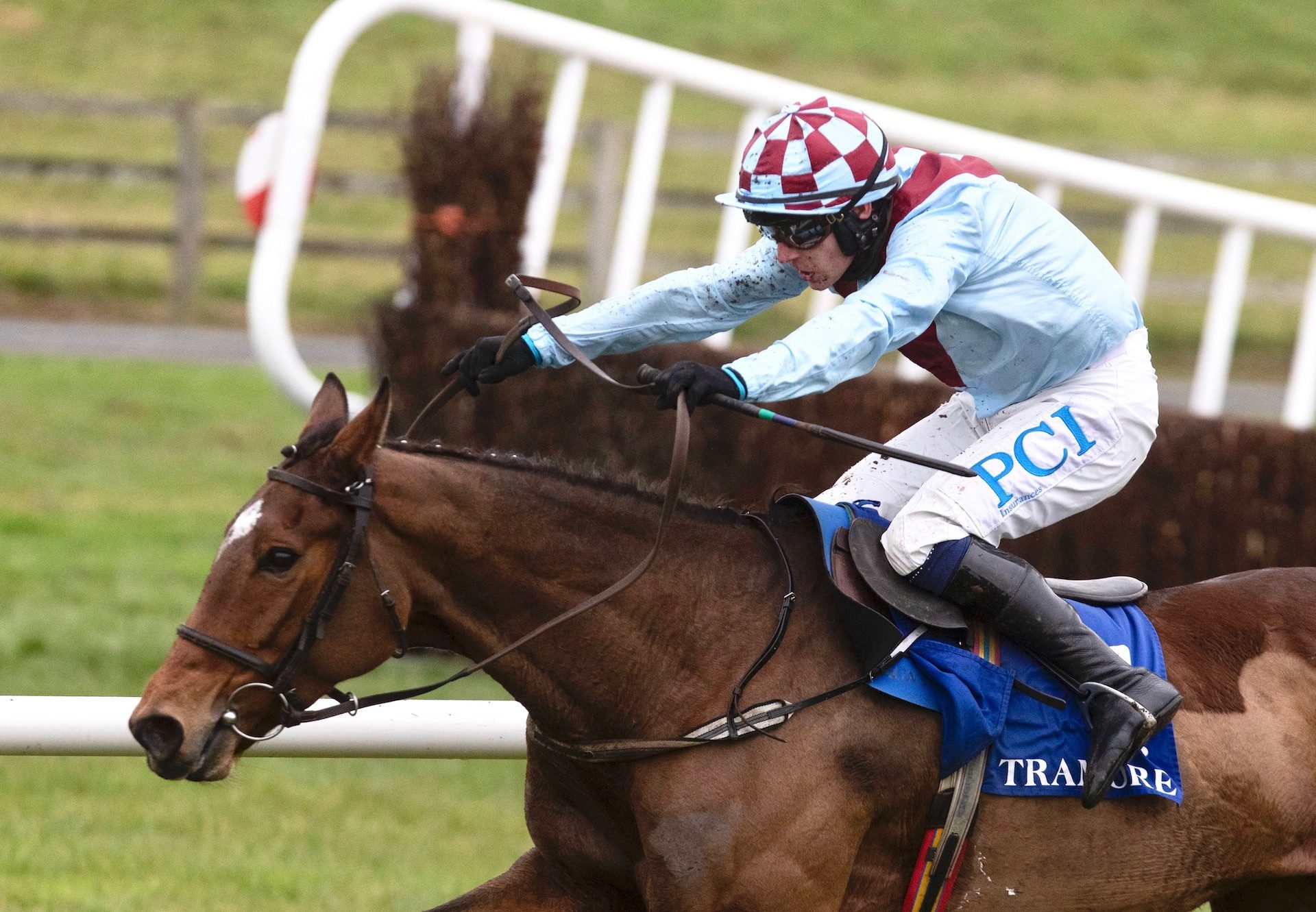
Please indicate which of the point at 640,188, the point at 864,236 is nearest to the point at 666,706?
the point at 864,236

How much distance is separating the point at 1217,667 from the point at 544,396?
424cm

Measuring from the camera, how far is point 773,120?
11.9ft

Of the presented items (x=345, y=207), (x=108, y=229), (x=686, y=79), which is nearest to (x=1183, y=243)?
(x=345, y=207)

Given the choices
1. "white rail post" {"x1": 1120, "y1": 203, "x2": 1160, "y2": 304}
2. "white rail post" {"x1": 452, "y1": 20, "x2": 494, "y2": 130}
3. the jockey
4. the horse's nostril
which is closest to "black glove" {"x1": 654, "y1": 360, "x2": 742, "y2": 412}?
the jockey

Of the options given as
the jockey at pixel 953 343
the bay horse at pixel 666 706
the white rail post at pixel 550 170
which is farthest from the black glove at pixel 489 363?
the white rail post at pixel 550 170

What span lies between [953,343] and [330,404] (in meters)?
1.36

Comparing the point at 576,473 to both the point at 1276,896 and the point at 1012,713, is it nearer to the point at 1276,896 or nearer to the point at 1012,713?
the point at 1012,713

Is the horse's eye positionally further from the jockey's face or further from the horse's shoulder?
the horse's shoulder

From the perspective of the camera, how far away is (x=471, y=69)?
8.08 meters

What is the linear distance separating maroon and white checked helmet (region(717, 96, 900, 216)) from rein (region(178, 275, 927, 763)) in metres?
0.50

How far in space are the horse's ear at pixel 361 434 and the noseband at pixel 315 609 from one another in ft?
0.17

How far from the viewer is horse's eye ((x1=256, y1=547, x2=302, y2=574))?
10.6 ft

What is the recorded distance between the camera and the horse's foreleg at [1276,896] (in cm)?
403

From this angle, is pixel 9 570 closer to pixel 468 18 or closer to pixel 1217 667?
pixel 468 18
